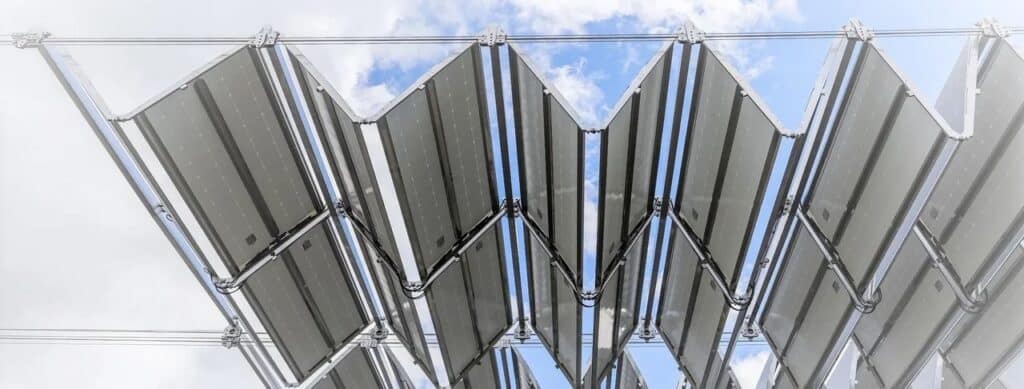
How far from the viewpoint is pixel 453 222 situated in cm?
1007

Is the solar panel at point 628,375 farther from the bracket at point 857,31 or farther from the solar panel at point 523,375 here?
the bracket at point 857,31

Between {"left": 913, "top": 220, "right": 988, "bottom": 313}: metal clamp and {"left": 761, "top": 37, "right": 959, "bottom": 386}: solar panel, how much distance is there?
731 millimetres

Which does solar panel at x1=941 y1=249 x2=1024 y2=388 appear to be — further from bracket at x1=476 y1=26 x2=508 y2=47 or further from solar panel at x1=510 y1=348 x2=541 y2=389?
solar panel at x1=510 y1=348 x2=541 y2=389

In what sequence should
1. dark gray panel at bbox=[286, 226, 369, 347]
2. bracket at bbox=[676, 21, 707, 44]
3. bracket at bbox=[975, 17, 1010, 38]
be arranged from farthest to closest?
dark gray panel at bbox=[286, 226, 369, 347], bracket at bbox=[676, 21, 707, 44], bracket at bbox=[975, 17, 1010, 38]

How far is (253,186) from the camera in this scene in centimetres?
884

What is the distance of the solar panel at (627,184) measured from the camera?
8.17 m

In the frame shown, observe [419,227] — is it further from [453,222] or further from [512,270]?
[512,270]

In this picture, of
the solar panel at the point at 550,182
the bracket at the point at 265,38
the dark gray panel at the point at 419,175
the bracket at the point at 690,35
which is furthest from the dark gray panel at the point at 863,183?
the bracket at the point at 265,38

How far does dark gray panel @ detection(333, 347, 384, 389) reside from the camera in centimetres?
1279

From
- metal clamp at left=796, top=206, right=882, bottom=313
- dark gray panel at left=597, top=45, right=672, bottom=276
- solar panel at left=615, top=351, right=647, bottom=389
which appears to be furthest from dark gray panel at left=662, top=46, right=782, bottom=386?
solar panel at left=615, top=351, right=647, bottom=389

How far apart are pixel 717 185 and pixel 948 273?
3.50 m

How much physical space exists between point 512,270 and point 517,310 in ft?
4.85

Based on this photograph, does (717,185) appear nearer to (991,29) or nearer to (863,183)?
(863,183)

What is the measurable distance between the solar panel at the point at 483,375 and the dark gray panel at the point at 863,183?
712cm
